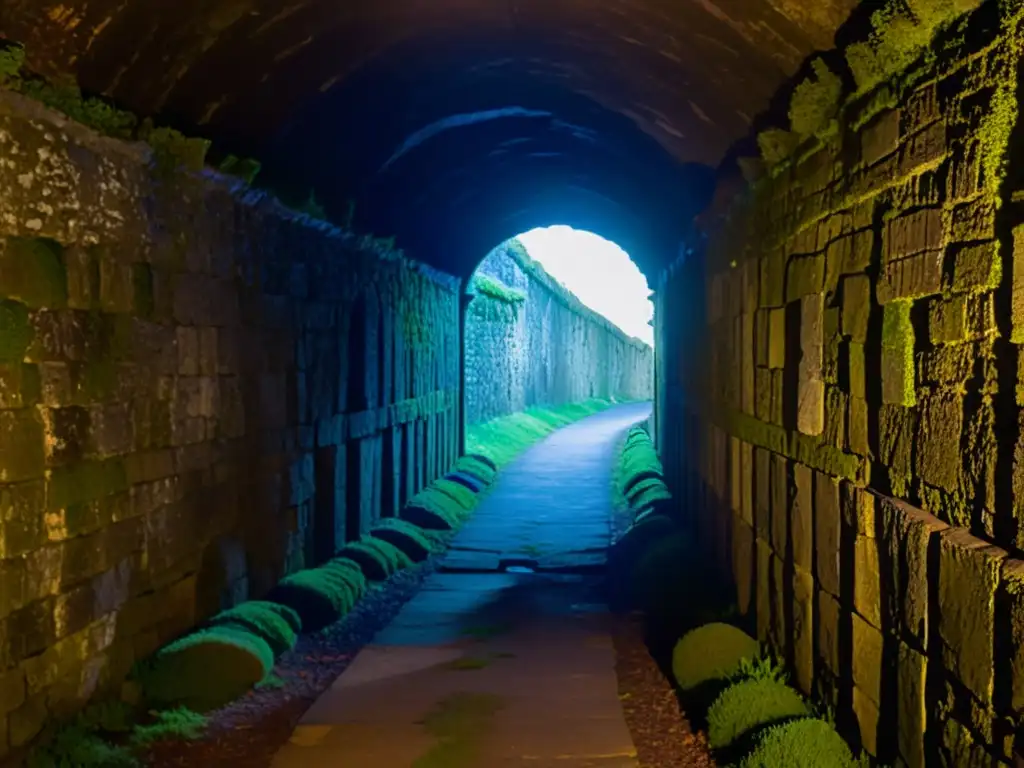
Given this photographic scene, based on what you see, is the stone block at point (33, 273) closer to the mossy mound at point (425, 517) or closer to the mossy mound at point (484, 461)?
the mossy mound at point (425, 517)

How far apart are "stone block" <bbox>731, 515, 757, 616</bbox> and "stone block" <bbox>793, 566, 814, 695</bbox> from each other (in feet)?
3.46

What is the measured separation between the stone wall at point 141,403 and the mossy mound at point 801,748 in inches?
126

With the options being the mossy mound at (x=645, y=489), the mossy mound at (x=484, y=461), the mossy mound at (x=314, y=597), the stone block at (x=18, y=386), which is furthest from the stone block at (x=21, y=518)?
the mossy mound at (x=484, y=461)

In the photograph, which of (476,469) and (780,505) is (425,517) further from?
(780,505)

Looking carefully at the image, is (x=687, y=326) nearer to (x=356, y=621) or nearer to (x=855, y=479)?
(x=356, y=621)

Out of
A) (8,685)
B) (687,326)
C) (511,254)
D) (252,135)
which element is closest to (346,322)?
(252,135)

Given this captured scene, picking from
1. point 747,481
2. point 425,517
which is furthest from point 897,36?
point 425,517

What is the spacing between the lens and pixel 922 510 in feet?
11.5

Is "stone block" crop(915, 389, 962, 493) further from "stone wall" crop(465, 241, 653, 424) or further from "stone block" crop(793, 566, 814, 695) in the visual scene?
"stone wall" crop(465, 241, 653, 424)

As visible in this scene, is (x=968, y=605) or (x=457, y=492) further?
(x=457, y=492)

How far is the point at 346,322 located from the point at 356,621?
10.0ft

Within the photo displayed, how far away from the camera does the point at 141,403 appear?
211 inches

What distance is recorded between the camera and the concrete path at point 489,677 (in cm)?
483

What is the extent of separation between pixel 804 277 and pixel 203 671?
3.99 m
